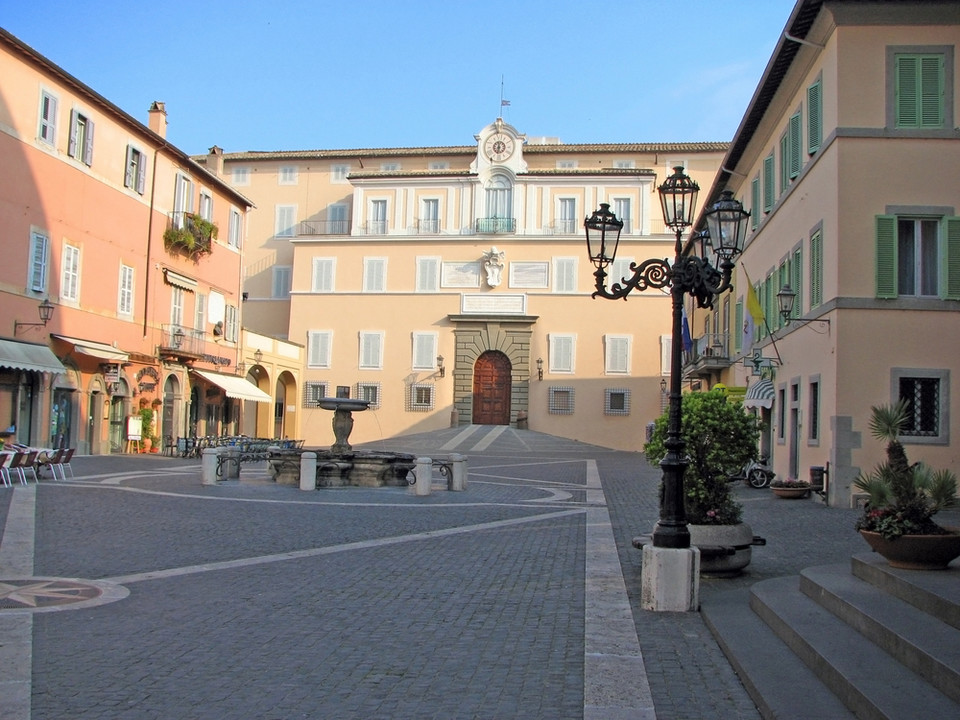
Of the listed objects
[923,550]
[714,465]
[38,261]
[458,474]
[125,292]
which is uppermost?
[38,261]

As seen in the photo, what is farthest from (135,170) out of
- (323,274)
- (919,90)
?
(919,90)

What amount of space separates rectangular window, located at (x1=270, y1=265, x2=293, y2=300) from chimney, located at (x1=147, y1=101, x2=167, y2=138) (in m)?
18.0

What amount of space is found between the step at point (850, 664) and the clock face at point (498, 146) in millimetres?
43681

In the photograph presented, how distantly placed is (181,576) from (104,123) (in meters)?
24.4

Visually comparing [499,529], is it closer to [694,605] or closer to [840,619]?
[694,605]

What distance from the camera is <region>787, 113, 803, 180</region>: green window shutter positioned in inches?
835

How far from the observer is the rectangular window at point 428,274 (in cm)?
4916

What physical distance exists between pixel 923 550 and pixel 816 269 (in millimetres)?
13250

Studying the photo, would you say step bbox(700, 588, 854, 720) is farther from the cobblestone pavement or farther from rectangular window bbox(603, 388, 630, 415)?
rectangular window bbox(603, 388, 630, 415)

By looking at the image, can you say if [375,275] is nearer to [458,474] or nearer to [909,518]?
[458,474]

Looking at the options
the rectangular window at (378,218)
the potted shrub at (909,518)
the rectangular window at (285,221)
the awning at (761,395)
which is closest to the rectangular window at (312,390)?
the rectangular window at (378,218)

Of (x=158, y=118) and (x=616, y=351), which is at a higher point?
(x=158, y=118)

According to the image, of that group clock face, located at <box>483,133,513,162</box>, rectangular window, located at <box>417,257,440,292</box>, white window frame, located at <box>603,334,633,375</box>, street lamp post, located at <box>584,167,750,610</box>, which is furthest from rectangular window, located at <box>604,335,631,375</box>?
street lamp post, located at <box>584,167,750,610</box>

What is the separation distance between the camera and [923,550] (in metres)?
7.20
